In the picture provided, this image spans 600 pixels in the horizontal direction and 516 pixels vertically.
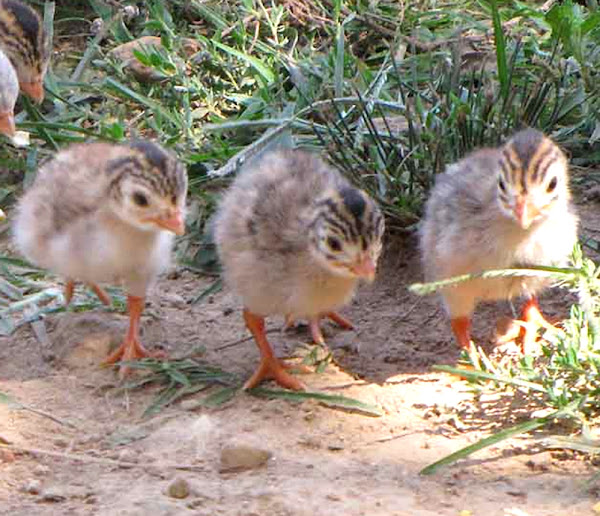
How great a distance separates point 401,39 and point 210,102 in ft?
4.11

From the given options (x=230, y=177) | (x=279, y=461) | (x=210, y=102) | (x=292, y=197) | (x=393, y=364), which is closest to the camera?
(x=279, y=461)

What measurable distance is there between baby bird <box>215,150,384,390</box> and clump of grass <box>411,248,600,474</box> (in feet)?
1.34

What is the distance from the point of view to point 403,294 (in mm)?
6398

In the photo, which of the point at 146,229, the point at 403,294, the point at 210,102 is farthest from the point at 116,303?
the point at 210,102

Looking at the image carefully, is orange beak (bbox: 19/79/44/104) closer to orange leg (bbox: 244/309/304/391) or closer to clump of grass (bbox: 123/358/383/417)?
clump of grass (bbox: 123/358/383/417)

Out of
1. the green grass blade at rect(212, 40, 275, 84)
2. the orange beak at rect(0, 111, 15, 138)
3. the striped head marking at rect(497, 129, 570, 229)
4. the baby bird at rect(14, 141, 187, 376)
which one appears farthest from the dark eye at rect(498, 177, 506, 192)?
the orange beak at rect(0, 111, 15, 138)

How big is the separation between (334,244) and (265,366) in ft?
2.26

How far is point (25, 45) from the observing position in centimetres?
775

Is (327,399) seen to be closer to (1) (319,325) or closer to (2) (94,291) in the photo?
(1) (319,325)

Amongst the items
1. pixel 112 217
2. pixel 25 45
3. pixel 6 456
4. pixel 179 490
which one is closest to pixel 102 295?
pixel 112 217

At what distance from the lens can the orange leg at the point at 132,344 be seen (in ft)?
18.6

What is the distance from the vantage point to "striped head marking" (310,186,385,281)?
500cm

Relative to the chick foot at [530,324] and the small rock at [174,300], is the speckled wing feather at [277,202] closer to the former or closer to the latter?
the small rock at [174,300]

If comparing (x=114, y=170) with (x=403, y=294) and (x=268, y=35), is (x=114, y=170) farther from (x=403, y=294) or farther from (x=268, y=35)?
(x=268, y=35)
